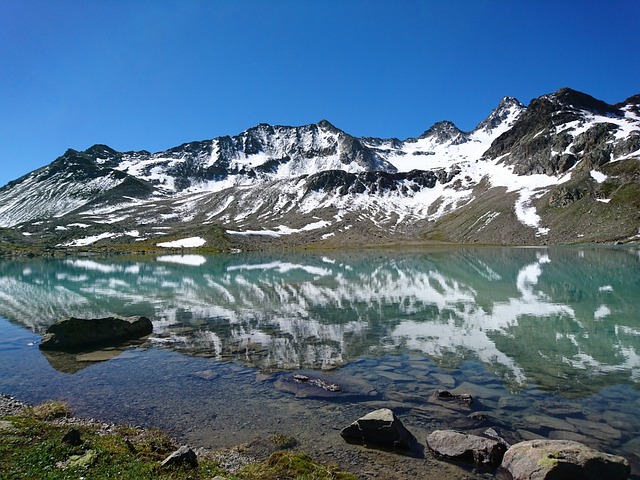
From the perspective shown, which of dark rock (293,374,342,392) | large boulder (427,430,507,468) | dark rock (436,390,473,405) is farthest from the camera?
dark rock (293,374,342,392)

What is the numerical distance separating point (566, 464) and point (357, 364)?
13.5 metres

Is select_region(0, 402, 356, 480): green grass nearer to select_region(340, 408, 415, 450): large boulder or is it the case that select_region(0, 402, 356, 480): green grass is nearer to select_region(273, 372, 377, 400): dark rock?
select_region(340, 408, 415, 450): large boulder

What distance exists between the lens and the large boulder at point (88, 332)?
94.7 ft

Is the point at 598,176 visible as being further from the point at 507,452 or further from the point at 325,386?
the point at 507,452

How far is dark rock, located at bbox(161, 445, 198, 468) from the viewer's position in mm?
12159

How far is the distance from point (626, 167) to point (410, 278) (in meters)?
173

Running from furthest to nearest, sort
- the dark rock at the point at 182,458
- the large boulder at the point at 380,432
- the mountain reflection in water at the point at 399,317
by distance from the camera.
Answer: the mountain reflection in water at the point at 399,317 → the large boulder at the point at 380,432 → the dark rock at the point at 182,458

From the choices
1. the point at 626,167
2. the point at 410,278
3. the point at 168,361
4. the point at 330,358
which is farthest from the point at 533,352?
the point at 626,167

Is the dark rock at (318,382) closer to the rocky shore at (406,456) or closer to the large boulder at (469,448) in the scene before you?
the rocky shore at (406,456)

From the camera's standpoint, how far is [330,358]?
82.9 feet

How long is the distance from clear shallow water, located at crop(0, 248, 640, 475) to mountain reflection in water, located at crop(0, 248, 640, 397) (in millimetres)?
185

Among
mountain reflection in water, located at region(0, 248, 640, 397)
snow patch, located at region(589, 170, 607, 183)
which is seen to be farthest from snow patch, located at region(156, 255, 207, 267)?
snow patch, located at region(589, 170, 607, 183)

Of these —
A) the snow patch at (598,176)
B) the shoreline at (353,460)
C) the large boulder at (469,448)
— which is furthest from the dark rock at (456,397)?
the snow patch at (598,176)

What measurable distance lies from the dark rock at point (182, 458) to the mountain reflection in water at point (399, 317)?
435 inches
